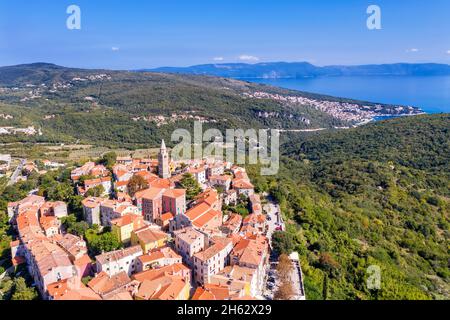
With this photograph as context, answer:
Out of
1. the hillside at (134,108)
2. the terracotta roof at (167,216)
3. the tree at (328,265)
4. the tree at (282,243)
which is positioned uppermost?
the hillside at (134,108)

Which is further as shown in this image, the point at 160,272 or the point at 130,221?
the point at 130,221

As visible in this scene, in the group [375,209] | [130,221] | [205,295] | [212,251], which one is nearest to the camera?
[205,295]

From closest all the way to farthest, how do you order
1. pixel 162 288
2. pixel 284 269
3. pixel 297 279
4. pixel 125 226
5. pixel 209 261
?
pixel 162 288, pixel 209 261, pixel 284 269, pixel 297 279, pixel 125 226

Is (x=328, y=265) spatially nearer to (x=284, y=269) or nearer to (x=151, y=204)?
(x=284, y=269)

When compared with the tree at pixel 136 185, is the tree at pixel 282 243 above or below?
below

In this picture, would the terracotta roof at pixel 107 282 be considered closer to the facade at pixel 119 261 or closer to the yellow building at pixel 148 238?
the facade at pixel 119 261

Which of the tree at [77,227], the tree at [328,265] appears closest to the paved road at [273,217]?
the tree at [328,265]

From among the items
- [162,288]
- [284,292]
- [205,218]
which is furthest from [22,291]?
[284,292]
